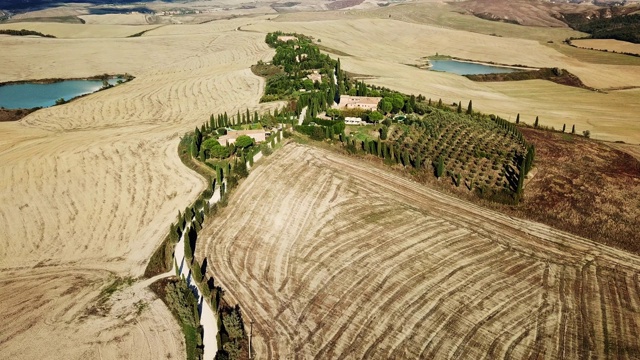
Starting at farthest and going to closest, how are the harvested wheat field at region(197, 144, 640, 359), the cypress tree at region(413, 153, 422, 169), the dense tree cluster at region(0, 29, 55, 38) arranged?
1. the dense tree cluster at region(0, 29, 55, 38)
2. the cypress tree at region(413, 153, 422, 169)
3. the harvested wheat field at region(197, 144, 640, 359)

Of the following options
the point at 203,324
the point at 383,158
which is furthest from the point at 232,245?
the point at 383,158

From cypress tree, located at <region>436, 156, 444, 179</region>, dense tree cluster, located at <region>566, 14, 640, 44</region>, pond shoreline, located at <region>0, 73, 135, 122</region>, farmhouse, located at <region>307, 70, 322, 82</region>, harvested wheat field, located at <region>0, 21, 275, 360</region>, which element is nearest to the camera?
harvested wheat field, located at <region>0, 21, 275, 360</region>

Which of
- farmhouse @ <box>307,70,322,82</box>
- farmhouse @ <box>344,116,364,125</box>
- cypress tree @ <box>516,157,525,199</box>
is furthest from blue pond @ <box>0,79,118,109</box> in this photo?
cypress tree @ <box>516,157,525,199</box>

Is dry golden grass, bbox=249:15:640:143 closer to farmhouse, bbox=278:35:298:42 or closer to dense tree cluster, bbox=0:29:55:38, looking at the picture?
farmhouse, bbox=278:35:298:42

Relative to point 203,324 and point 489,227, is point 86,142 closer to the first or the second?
point 203,324

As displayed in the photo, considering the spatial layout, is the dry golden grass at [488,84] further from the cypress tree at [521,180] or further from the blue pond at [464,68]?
the cypress tree at [521,180]

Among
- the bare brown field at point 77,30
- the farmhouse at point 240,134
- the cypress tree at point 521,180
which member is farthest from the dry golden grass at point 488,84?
the bare brown field at point 77,30

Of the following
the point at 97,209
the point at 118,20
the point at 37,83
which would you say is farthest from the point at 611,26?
the point at 97,209
